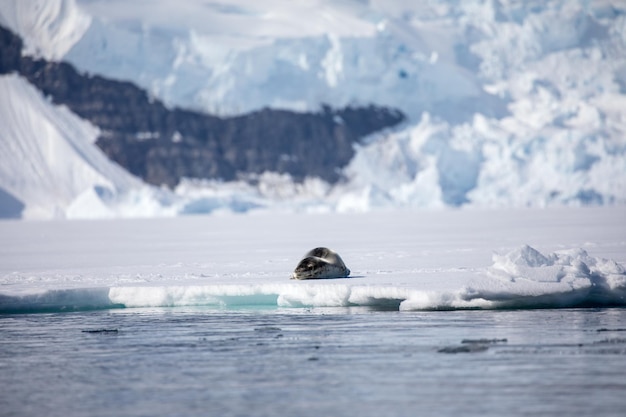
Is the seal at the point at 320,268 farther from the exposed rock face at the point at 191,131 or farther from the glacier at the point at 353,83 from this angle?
the exposed rock face at the point at 191,131

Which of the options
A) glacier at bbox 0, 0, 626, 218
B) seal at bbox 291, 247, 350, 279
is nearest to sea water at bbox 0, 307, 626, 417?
seal at bbox 291, 247, 350, 279

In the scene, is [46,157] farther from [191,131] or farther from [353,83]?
[353,83]

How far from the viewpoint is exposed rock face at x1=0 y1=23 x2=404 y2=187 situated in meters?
111

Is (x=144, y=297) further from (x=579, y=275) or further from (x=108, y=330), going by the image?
(x=579, y=275)

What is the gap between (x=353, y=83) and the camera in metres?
99.1

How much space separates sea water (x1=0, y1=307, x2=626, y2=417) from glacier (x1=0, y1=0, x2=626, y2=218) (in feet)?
221

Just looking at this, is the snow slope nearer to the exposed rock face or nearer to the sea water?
the exposed rock face

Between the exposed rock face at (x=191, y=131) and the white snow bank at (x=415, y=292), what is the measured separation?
94.5m

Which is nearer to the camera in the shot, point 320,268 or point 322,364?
point 322,364

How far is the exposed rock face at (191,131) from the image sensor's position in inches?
4382

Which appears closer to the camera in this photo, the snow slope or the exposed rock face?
the snow slope

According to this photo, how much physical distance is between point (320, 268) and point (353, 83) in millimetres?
83575

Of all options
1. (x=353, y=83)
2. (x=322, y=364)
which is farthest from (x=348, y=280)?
(x=353, y=83)

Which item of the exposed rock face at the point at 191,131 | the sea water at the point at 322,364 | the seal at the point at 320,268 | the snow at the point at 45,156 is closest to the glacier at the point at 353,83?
the snow at the point at 45,156
